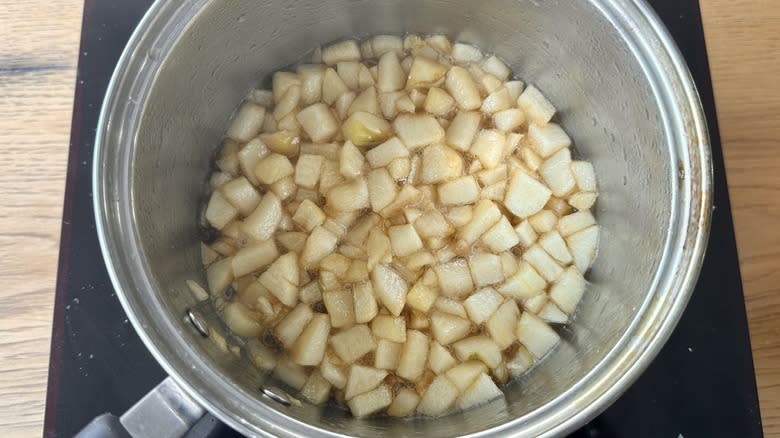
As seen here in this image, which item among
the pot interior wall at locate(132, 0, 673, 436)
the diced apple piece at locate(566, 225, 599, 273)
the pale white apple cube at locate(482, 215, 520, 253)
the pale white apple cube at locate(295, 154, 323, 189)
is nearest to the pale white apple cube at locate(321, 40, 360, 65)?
the pot interior wall at locate(132, 0, 673, 436)

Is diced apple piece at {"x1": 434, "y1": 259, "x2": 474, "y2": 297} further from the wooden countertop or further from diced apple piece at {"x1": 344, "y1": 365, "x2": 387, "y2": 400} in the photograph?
the wooden countertop

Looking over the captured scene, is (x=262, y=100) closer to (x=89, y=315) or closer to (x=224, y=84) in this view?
(x=224, y=84)

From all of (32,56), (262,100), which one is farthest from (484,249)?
(32,56)

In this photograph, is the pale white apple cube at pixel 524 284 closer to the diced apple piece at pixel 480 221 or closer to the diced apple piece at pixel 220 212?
the diced apple piece at pixel 480 221

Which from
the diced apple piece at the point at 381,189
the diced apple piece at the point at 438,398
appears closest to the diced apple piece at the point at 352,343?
the diced apple piece at the point at 438,398

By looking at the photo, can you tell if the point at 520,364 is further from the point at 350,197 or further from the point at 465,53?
the point at 465,53
